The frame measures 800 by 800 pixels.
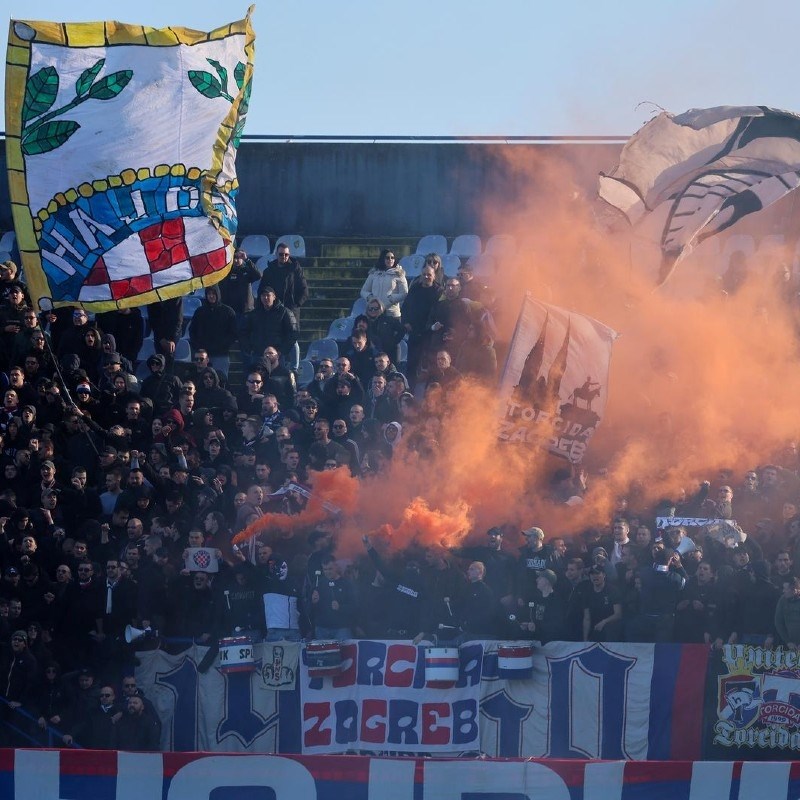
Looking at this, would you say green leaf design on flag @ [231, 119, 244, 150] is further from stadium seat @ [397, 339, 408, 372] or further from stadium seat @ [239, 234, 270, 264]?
stadium seat @ [239, 234, 270, 264]

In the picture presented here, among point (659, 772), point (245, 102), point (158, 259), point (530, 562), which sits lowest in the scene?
point (659, 772)

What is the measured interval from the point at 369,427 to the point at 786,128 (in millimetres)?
4512

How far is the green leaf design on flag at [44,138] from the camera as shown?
13.2 m

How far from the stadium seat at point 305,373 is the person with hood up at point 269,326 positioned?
1.86ft

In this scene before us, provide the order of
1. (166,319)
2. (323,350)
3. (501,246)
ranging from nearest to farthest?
1. (166,319)
2. (323,350)
3. (501,246)

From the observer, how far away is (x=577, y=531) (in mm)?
13672

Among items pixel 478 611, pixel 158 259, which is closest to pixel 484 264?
pixel 158 259

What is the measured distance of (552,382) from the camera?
45.4 feet

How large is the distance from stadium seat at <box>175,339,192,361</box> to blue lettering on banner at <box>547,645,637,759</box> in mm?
6241

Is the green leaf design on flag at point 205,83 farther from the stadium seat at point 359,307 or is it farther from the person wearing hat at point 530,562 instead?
the person wearing hat at point 530,562

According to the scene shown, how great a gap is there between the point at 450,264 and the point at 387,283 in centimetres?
178

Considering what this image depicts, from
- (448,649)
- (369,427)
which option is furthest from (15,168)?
(448,649)

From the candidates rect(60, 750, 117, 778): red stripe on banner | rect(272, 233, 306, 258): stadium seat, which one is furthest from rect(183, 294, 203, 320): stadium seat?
rect(60, 750, 117, 778): red stripe on banner

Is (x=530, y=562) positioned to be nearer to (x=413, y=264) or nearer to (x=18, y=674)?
(x=18, y=674)
